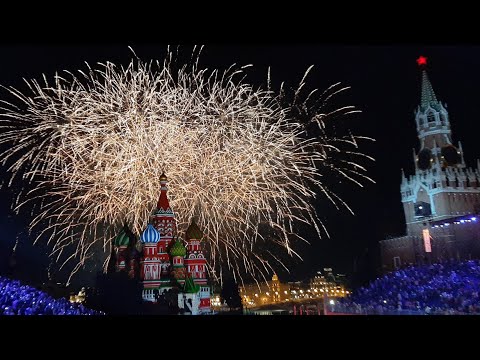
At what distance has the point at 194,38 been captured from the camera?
6.76 meters

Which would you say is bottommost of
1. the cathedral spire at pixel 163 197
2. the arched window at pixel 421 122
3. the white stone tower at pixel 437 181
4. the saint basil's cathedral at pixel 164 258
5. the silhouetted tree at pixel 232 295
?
the silhouetted tree at pixel 232 295

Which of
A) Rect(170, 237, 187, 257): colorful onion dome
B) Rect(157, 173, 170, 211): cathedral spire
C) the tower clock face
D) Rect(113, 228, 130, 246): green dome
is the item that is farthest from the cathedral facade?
Rect(113, 228, 130, 246): green dome

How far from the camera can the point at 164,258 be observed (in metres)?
→ 12.5

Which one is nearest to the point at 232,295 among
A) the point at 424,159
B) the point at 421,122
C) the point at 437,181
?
the point at 421,122

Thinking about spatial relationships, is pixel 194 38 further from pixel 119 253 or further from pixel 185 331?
pixel 119 253

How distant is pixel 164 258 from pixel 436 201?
49.2 feet

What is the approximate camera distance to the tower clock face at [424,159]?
2302cm

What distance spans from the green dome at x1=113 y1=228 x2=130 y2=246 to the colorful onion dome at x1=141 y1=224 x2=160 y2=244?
46.9 inches

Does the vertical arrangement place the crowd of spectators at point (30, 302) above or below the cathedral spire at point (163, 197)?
below

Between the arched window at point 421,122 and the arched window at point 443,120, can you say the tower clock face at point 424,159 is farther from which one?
the arched window at point 443,120

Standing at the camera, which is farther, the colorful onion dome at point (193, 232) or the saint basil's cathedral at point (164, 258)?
the colorful onion dome at point (193, 232)

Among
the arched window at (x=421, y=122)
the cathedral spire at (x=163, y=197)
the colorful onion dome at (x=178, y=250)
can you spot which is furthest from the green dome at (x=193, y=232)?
the arched window at (x=421, y=122)

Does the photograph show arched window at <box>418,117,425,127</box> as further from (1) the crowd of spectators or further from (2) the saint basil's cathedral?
(1) the crowd of spectators

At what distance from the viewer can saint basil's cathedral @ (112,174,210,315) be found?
11625mm
